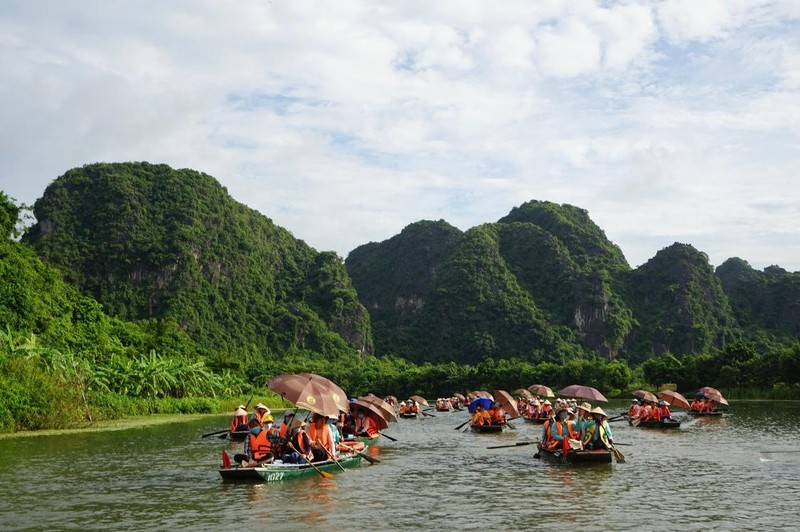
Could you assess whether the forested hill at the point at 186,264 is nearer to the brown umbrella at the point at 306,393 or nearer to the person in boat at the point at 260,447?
the person in boat at the point at 260,447

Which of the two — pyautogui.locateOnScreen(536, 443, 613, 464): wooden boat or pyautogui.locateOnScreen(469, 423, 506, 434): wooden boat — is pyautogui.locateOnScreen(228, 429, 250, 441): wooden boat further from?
pyautogui.locateOnScreen(536, 443, 613, 464): wooden boat

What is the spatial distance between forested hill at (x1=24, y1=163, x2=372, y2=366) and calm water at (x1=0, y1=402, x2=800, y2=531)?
52.7 metres

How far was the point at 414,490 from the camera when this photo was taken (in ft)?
43.6

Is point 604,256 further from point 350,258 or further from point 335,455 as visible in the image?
point 335,455

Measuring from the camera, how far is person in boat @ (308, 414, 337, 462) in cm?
1418

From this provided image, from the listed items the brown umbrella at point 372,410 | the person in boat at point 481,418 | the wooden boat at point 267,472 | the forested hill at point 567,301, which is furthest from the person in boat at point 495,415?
the forested hill at point 567,301

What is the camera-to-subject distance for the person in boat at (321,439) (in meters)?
14.2

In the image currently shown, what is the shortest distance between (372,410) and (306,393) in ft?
26.1

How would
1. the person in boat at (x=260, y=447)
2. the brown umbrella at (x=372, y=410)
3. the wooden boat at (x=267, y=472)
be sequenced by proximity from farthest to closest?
1. the brown umbrella at (x=372, y=410)
2. the person in boat at (x=260, y=447)
3. the wooden boat at (x=267, y=472)

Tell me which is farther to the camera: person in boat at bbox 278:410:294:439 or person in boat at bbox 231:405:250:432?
person in boat at bbox 231:405:250:432

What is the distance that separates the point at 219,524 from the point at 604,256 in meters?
105

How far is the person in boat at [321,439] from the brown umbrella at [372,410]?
6307mm

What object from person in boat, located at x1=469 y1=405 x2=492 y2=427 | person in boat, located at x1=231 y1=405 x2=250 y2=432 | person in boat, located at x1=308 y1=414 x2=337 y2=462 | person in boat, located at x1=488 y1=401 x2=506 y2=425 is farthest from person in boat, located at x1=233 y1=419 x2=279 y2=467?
person in boat, located at x1=488 y1=401 x2=506 y2=425

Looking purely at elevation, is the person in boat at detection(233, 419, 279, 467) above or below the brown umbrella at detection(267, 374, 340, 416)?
below
